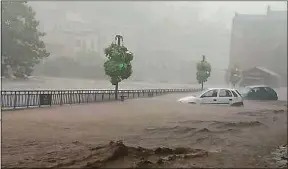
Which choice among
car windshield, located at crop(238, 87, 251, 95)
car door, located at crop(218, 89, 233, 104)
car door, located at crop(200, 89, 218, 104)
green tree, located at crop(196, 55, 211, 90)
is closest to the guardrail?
car door, located at crop(200, 89, 218, 104)

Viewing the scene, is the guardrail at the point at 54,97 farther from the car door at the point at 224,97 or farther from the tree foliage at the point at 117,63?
the car door at the point at 224,97

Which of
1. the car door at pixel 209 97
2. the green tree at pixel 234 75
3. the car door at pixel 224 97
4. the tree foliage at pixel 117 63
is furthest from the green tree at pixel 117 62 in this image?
the green tree at pixel 234 75

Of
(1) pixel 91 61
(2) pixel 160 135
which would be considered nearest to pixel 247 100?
(2) pixel 160 135

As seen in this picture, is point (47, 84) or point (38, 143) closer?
point (38, 143)

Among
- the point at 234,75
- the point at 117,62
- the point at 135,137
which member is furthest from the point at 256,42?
the point at 135,137

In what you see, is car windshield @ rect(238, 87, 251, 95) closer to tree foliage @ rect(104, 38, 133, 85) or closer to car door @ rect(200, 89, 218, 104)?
car door @ rect(200, 89, 218, 104)

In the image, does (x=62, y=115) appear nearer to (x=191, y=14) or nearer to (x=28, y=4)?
(x=28, y=4)
